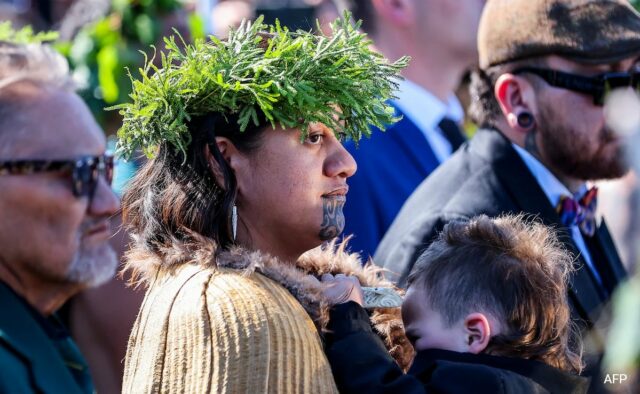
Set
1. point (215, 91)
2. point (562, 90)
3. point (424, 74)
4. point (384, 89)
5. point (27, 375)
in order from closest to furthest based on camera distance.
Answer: point (27, 375), point (215, 91), point (384, 89), point (562, 90), point (424, 74)

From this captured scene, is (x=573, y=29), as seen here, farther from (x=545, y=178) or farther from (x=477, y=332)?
(x=477, y=332)

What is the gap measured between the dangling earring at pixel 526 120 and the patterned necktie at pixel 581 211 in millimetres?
328

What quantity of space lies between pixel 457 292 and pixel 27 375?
1205 millimetres

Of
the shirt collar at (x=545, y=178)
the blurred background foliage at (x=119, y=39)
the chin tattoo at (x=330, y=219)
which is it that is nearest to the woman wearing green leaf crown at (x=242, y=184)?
the chin tattoo at (x=330, y=219)

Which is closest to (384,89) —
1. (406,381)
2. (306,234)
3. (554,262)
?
(306,234)

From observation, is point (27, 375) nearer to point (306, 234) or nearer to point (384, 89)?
point (306, 234)

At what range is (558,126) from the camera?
173 inches

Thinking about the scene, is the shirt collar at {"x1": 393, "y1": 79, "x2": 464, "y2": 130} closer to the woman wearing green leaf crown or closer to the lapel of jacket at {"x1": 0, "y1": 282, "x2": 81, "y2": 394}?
the woman wearing green leaf crown

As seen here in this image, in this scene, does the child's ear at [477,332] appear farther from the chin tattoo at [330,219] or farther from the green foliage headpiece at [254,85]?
the green foliage headpiece at [254,85]

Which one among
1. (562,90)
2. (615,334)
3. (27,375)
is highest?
(562,90)

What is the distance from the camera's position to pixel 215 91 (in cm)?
301

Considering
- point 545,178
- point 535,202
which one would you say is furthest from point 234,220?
point 545,178

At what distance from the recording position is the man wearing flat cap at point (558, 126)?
431 cm

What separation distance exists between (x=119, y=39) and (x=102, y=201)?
3.96 metres
